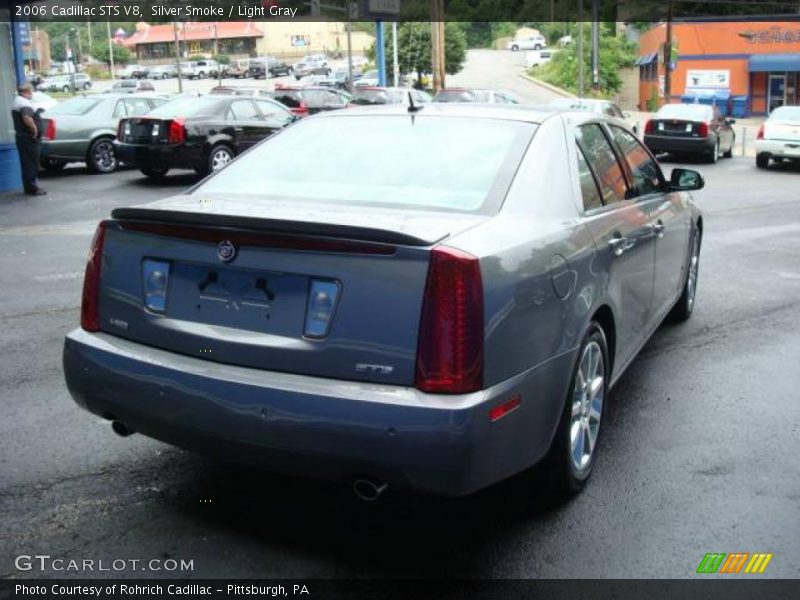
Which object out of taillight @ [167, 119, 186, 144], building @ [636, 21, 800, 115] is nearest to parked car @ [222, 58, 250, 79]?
building @ [636, 21, 800, 115]

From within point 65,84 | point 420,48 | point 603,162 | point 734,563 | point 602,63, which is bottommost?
point 734,563

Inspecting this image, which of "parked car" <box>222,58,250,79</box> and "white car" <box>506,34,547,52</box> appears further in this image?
"white car" <box>506,34,547,52</box>

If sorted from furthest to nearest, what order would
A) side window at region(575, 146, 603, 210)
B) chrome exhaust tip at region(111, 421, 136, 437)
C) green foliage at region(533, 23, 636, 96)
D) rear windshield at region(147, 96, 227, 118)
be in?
green foliage at region(533, 23, 636, 96)
rear windshield at region(147, 96, 227, 118)
side window at region(575, 146, 603, 210)
chrome exhaust tip at region(111, 421, 136, 437)

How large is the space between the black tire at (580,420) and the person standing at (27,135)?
13.0 metres

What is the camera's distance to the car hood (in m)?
3.18

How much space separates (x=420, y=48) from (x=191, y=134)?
48255 millimetres

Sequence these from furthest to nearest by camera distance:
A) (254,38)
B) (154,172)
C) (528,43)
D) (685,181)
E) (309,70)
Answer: (254,38) → (528,43) → (309,70) → (154,172) → (685,181)

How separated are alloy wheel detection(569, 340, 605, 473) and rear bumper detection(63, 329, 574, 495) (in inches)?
13.6

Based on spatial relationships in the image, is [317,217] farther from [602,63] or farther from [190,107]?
[602,63]

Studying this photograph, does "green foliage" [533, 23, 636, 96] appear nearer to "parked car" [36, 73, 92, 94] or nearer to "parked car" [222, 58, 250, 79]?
"parked car" [222, 58, 250, 79]

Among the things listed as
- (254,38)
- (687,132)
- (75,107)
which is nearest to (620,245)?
(75,107)

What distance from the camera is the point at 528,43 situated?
93875mm

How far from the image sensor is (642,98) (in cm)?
5969

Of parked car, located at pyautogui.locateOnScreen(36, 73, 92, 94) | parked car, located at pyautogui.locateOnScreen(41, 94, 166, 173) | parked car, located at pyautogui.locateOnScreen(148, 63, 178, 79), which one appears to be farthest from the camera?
parked car, located at pyautogui.locateOnScreen(148, 63, 178, 79)
